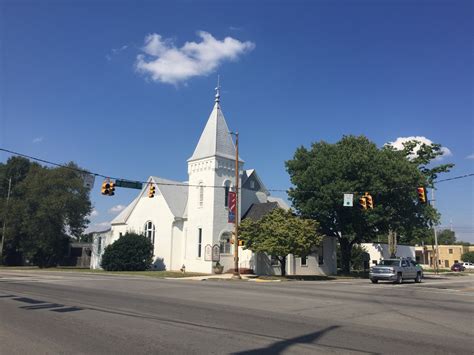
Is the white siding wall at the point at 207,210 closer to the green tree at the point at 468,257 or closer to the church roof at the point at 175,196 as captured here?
the church roof at the point at 175,196

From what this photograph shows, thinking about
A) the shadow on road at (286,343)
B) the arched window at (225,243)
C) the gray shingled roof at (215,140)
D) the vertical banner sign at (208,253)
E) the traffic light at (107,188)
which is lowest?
the shadow on road at (286,343)

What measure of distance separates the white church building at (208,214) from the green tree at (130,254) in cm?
150

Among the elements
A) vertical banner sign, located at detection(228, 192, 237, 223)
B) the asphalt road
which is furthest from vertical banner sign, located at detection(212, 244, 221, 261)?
the asphalt road

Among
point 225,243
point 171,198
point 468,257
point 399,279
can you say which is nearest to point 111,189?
point 225,243

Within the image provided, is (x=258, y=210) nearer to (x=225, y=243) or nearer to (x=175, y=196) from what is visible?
(x=225, y=243)

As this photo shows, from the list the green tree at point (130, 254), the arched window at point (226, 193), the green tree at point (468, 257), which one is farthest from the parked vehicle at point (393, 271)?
the green tree at point (468, 257)

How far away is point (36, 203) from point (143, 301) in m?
44.5

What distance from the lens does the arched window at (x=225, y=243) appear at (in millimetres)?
39344

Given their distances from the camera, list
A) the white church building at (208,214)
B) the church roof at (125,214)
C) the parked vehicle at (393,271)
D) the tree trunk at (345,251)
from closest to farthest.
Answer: the parked vehicle at (393,271) → the white church building at (208,214) → the tree trunk at (345,251) → the church roof at (125,214)

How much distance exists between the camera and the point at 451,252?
109125 millimetres

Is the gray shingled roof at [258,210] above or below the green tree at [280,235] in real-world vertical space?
above

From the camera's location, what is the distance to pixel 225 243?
130 feet

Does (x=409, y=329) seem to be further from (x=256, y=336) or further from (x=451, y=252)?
(x=451, y=252)

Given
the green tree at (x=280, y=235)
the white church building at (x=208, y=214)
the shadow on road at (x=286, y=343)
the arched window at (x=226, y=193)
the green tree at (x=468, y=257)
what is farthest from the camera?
the green tree at (x=468, y=257)
